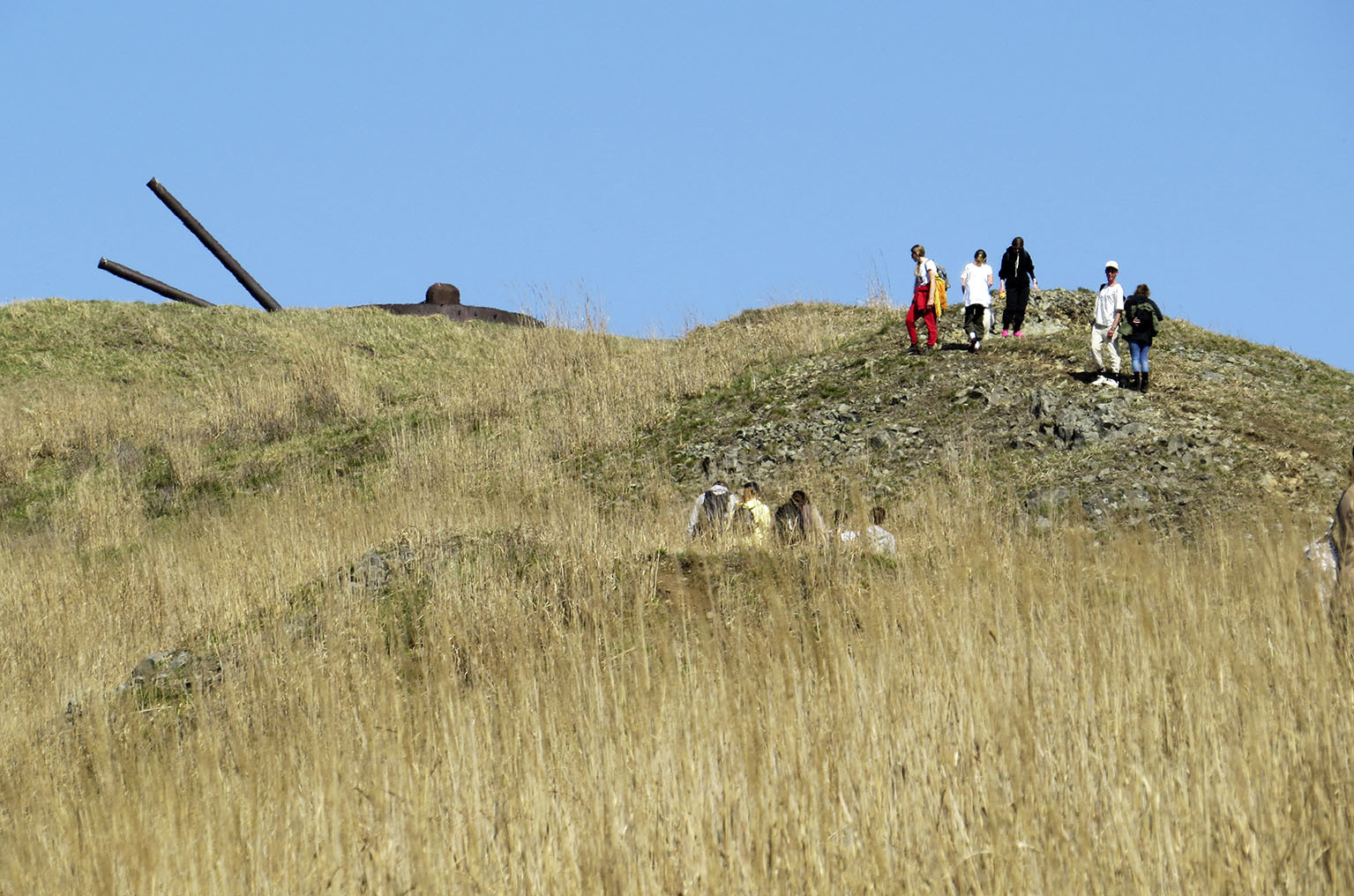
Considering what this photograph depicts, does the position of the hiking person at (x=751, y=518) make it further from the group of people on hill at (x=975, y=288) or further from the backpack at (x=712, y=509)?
the group of people on hill at (x=975, y=288)

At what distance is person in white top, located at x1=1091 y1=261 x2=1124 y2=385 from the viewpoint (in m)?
14.2

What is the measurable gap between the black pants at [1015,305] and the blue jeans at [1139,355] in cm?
191

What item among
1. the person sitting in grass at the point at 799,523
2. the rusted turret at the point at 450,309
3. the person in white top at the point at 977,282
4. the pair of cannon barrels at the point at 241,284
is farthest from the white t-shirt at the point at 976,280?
the rusted turret at the point at 450,309

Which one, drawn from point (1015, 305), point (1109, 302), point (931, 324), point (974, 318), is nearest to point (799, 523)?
point (1109, 302)

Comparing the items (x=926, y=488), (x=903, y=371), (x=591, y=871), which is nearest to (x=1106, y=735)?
(x=591, y=871)

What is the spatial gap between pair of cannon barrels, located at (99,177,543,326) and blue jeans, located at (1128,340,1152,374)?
17129 mm

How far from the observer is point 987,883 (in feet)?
12.3

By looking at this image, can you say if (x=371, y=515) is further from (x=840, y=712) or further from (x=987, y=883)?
(x=987, y=883)

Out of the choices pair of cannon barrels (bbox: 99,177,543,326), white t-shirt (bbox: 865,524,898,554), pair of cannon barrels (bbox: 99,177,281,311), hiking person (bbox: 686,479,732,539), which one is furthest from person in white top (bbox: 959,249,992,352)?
pair of cannon barrels (bbox: 99,177,281,311)

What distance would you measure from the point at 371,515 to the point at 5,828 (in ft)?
30.2

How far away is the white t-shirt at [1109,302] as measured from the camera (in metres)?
14.2

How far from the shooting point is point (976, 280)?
16219mm

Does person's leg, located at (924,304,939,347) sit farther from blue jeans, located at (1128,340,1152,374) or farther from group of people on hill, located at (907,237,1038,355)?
blue jeans, located at (1128,340,1152,374)

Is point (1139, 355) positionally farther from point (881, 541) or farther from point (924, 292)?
point (881, 541)
